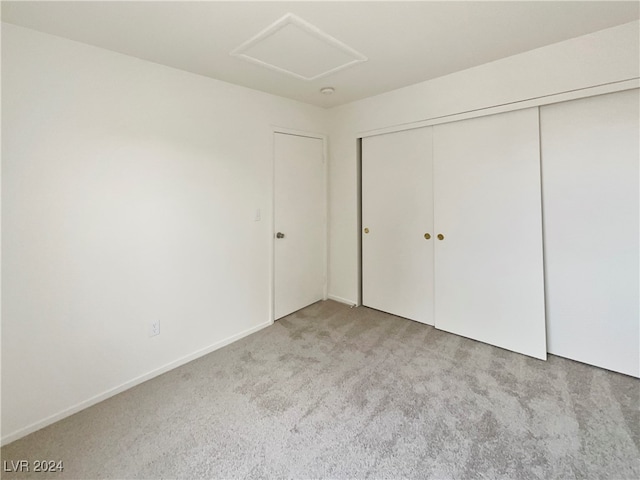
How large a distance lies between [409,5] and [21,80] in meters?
2.14

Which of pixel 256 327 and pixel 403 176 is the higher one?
pixel 403 176

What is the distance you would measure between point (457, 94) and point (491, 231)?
1189mm

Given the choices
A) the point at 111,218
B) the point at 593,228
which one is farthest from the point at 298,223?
the point at 593,228

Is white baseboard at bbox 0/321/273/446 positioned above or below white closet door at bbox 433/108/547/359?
below

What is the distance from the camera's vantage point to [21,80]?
164 cm

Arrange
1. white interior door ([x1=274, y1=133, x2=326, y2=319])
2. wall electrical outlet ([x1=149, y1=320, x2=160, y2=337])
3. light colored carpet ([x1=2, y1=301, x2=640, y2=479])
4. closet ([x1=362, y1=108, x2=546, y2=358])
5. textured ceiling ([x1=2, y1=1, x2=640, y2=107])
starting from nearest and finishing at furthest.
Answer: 1. light colored carpet ([x1=2, y1=301, x2=640, y2=479])
2. textured ceiling ([x1=2, y1=1, x2=640, y2=107])
3. wall electrical outlet ([x1=149, y1=320, x2=160, y2=337])
4. closet ([x1=362, y1=108, x2=546, y2=358])
5. white interior door ([x1=274, y1=133, x2=326, y2=319])

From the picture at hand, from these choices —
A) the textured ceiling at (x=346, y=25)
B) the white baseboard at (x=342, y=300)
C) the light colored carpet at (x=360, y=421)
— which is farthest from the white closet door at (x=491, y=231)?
the white baseboard at (x=342, y=300)

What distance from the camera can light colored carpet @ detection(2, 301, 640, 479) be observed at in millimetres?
1455

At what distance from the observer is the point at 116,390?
2.04 meters

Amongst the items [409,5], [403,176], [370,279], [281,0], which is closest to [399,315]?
[370,279]

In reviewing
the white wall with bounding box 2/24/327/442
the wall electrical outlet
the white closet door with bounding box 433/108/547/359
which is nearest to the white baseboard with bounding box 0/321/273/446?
the white wall with bounding box 2/24/327/442

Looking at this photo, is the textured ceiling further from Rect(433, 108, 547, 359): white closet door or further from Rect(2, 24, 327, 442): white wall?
Rect(433, 108, 547, 359): white closet door

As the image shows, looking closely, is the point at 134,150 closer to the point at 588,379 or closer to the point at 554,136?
the point at 554,136

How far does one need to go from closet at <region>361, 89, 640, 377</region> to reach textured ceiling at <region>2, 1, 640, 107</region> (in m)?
0.54
